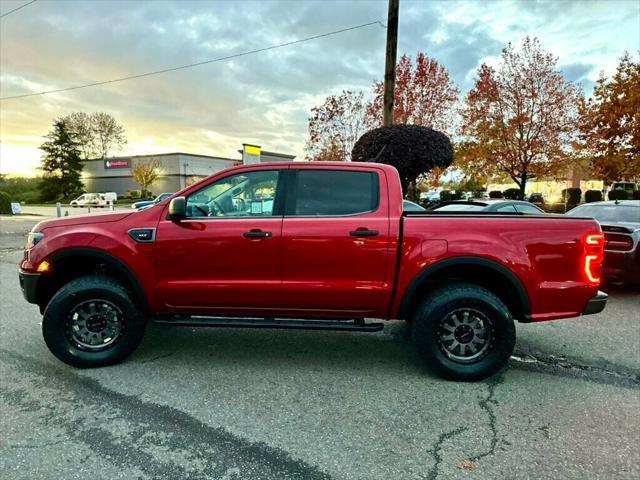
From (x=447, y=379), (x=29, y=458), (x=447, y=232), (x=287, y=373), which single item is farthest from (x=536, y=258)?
(x=29, y=458)

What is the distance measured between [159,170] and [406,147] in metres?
43.6

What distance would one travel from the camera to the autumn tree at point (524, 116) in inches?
746

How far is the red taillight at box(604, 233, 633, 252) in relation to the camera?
5.94 metres

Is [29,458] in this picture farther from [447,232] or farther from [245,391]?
[447,232]

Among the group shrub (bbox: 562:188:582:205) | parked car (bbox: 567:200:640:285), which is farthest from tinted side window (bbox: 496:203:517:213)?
shrub (bbox: 562:188:582:205)

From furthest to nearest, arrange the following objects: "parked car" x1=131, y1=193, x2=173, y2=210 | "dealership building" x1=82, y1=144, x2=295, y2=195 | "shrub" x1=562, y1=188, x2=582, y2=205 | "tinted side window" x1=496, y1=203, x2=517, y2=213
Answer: "dealership building" x1=82, y1=144, x2=295, y2=195, "shrub" x1=562, y1=188, x2=582, y2=205, "tinted side window" x1=496, y1=203, x2=517, y2=213, "parked car" x1=131, y1=193, x2=173, y2=210

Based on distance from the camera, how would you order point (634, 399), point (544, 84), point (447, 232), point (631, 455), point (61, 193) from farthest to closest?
point (61, 193)
point (544, 84)
point (447, 232)
point (634, 399)
point (631, 455)

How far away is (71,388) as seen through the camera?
3268mm

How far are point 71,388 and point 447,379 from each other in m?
3.14

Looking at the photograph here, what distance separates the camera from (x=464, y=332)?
11.5ft

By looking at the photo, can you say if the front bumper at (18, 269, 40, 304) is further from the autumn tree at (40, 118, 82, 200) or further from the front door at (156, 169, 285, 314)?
the autumn tree at (40, 118, 82, 200)

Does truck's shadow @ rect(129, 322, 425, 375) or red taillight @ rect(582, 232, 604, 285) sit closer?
red taillight @ rect(582, 232, 604, 285)

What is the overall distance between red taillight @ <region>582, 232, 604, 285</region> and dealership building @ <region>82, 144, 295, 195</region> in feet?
153

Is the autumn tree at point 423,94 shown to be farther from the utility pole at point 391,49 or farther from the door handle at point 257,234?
the door handle at point 257,234
